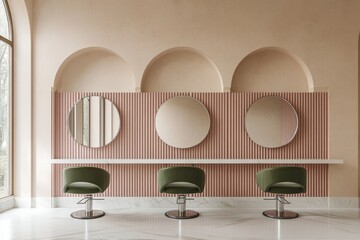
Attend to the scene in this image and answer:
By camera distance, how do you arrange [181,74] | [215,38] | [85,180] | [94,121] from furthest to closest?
[181,74], [94,121], [215,38], [85,180]

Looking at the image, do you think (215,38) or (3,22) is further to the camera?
(215,38)

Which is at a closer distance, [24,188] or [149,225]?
[149,225]

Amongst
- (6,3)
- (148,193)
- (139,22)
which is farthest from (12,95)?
(148,193)

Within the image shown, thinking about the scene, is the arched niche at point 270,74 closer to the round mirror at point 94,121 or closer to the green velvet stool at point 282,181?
the green velvet stool at point 282,181

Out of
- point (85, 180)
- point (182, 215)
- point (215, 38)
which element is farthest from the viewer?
point (215, 38)

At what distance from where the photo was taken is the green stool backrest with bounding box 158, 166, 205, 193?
4477 millimetres

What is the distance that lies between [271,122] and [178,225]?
7.33 feet

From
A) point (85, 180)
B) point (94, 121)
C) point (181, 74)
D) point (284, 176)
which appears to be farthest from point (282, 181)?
point (94, 121)

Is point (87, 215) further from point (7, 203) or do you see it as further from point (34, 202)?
point (7, 203)

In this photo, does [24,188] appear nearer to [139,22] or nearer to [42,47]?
[42,47]

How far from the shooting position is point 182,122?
5180 mm

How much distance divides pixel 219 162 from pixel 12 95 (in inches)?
136

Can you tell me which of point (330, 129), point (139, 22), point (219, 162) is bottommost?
point (219, 162)

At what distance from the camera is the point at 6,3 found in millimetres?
5004
